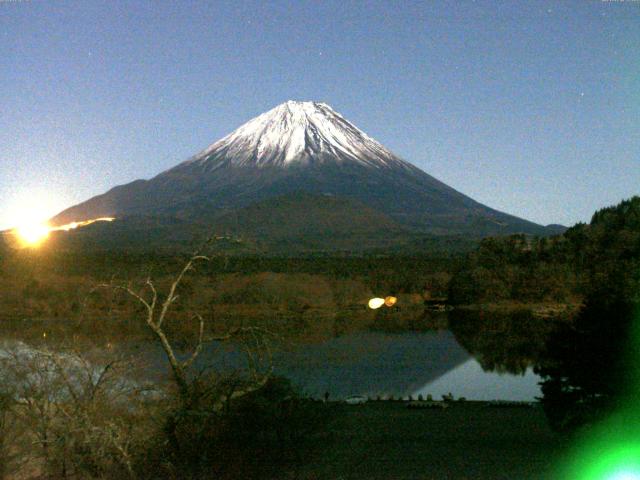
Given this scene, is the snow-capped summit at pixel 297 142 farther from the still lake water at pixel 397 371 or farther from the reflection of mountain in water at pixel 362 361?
the still lake water at pixel 397 371

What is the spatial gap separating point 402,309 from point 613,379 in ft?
128

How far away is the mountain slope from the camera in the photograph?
112062mm

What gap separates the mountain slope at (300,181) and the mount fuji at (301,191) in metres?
0.15


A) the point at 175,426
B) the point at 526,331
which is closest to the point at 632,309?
the point at 175,426

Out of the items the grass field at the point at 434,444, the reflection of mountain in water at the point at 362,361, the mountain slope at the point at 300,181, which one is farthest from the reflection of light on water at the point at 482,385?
the mountain slope at the point at 300,181

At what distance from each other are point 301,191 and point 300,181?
7.01m

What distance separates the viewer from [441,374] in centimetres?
2422

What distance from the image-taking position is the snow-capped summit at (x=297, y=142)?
13250cm

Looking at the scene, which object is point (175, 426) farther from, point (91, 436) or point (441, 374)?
point (441, 374)

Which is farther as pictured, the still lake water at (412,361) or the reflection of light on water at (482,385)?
the reflection of light on water at (482,385)

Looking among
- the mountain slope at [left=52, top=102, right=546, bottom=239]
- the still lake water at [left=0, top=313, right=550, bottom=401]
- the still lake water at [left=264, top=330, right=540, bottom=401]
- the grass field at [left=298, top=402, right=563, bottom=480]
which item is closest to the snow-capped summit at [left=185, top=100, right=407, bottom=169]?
the mountain slope at [left=52, top=102, right=546, bottom=239]

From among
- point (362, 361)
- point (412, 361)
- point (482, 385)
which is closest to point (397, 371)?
point (362, 361)

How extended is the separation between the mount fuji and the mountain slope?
0.49 feet

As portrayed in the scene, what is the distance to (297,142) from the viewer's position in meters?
135
